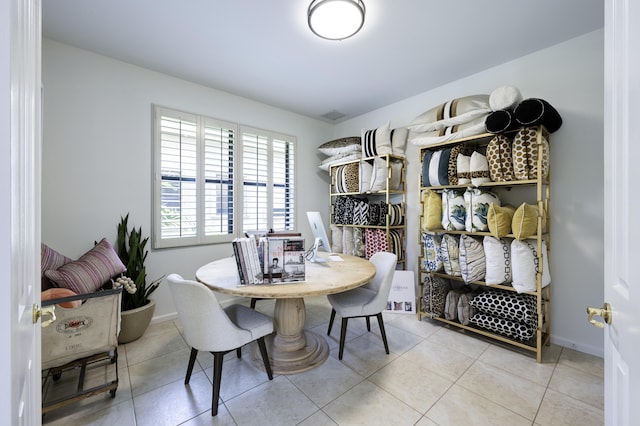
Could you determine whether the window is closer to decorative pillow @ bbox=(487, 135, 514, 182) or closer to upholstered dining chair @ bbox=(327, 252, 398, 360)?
upholstered dining chair @ bbox=(327, 252, 398, 360)

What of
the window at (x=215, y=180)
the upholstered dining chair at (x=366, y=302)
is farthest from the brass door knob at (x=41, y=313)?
the window at (x=215, y=180)

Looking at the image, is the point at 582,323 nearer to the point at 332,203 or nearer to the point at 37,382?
the point at 332,203

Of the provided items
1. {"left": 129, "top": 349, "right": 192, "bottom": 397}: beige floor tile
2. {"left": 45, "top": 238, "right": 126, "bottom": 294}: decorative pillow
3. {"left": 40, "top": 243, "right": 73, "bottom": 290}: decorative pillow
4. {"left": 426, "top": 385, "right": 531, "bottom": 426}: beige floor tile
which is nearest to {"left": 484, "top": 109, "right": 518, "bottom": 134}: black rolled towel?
{"left": 426, "top": 385, "right": 531, "bottom": 426}: beige floor tile

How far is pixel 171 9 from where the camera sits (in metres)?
1.83

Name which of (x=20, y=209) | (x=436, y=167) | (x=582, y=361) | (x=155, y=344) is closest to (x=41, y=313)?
(x=20, y=209)

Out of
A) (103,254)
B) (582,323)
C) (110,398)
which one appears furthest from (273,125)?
(582,323)

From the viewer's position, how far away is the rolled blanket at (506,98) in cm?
209

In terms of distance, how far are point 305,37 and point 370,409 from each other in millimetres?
2776

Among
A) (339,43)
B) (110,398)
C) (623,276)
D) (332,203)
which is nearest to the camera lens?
(623,276)

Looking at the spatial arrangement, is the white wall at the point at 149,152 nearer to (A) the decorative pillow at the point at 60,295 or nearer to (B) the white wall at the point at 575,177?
(B) the white wall at the point at 575,177

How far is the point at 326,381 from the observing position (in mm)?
1792

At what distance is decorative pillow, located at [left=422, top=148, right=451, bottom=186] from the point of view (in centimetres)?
254

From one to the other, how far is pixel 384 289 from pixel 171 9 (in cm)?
263

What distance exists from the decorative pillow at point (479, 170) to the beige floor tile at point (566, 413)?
1.59 metres
